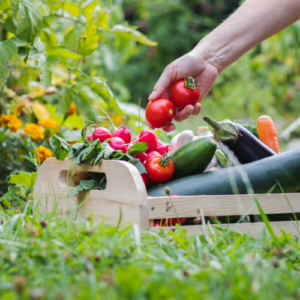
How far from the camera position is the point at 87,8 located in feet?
7.57

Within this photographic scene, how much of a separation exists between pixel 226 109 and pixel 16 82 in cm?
522

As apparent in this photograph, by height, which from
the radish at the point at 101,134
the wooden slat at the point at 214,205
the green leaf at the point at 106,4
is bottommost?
the wooden slat at the point at 214,205

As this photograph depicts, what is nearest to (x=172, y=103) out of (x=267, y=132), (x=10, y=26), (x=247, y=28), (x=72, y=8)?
(x=267, y=132)

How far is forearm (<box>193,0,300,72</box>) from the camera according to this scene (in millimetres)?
1854

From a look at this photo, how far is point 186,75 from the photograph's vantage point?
6.13 ft

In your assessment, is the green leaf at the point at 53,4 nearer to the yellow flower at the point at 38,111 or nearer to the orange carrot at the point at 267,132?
the yellow flower at the point at 38,111

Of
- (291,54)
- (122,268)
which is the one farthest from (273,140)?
(291,54)

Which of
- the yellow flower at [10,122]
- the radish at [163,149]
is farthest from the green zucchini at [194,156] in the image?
the yellow flower at [10,122]

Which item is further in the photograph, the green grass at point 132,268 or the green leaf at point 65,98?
the green leaf at point 65,98

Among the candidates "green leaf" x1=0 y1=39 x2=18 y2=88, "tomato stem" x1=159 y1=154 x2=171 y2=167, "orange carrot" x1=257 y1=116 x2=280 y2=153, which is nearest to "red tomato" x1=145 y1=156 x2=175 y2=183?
"tomato stem" x1=159 y1=154 x2=171 y2=167

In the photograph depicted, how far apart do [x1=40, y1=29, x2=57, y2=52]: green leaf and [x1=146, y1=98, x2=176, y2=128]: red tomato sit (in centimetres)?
75

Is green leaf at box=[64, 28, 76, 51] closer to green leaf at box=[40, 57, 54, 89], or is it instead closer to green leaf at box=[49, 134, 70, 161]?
green leaf at box=[40, 57, 54, 89]

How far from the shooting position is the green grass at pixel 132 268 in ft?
2.11

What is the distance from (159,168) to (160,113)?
32 cm
